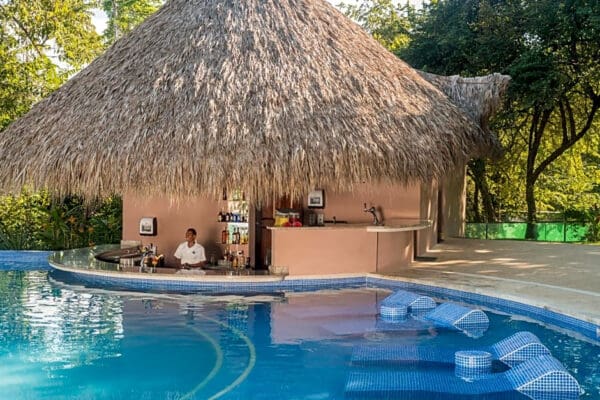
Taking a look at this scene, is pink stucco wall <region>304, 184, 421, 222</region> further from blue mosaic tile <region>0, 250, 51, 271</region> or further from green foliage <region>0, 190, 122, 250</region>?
blue mosaic tile <region>0, 250, 51, 271</region>

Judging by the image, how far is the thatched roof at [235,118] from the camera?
28.3 feet

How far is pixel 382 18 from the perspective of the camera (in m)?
27.2

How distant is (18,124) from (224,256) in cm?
408

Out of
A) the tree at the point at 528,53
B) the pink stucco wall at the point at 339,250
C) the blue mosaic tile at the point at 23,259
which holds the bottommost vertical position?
the blue mosaic tile at the point at 23,259

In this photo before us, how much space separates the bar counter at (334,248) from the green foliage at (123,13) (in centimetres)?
1807

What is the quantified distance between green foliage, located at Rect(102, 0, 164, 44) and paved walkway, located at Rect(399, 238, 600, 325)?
17068 millimetres

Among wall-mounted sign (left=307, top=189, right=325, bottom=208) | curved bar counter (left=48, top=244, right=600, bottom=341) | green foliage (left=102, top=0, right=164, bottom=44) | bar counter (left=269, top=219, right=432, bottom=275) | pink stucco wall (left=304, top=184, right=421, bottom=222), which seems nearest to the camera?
curved bar counter (left=48, top=244, right=600, bottom=341)

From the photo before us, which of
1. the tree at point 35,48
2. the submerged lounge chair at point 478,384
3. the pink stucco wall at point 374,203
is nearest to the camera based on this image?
the submerged lounge chair at point 478,384

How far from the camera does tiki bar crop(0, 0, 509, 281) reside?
869 centimetres

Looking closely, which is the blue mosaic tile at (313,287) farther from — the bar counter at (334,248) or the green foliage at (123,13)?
the green foliage at (123,13)

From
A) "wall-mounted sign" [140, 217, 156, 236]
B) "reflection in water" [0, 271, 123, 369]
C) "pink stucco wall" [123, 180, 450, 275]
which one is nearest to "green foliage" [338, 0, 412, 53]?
"pink stucco wall" [123, 180, 450, 275]

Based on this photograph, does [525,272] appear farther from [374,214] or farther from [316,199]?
[316,199]

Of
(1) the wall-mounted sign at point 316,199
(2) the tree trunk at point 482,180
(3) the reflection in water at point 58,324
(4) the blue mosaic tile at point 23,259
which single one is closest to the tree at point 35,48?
(4) the blue mosaic tile at point 23,259

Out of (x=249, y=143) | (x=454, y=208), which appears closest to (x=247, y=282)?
(x=249, y=143)
